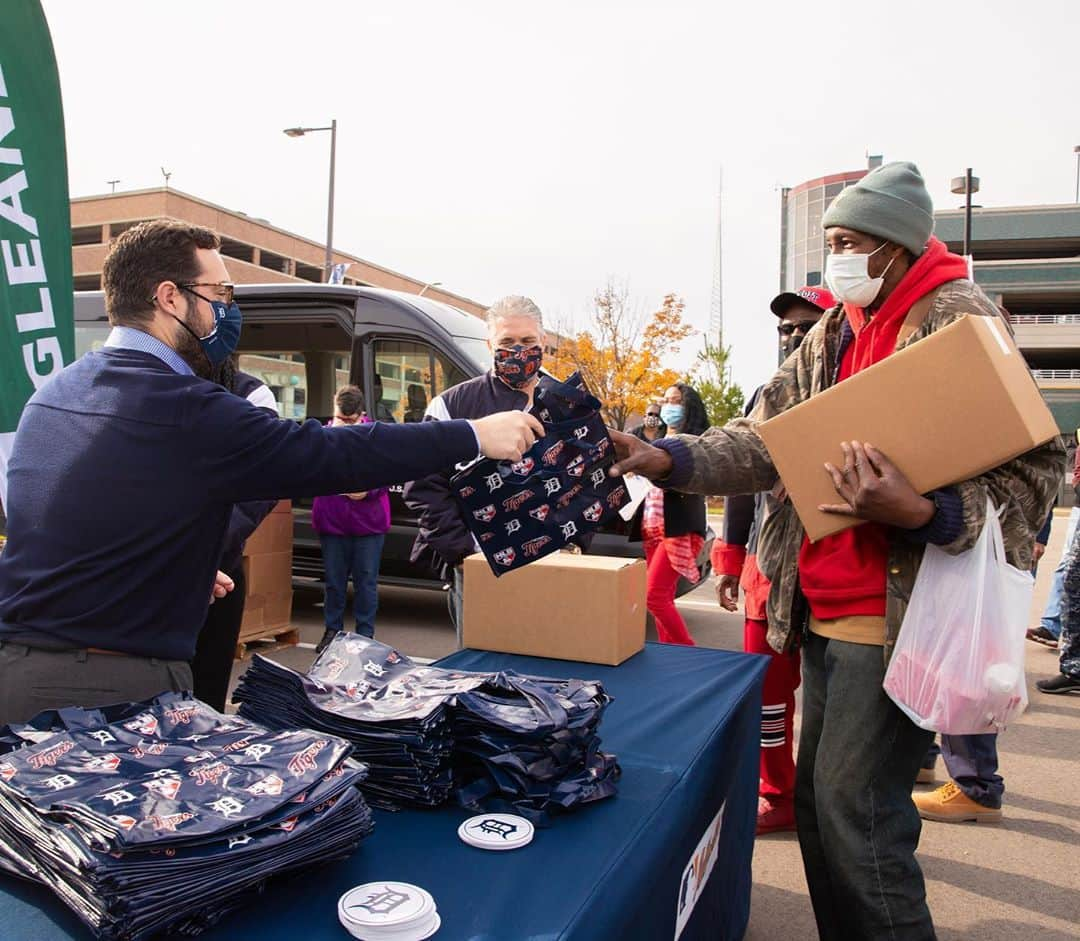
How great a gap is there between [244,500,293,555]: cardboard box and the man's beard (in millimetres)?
4797

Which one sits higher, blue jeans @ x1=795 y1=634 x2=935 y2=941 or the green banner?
the green banner

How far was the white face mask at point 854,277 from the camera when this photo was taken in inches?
91.1

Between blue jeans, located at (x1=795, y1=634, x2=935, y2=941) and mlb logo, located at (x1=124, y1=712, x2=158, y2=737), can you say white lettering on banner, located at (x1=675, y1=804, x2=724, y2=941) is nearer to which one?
blue jeans, located at (x1=795, y1=634, x2=935, y2=941)

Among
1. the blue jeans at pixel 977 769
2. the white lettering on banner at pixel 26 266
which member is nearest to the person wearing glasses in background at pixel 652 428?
the blue jeans at pixel 977 769

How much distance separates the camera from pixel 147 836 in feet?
3.76

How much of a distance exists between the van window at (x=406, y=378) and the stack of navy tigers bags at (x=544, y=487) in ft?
16.1

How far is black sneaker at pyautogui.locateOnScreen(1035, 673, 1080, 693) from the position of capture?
6.01 metres

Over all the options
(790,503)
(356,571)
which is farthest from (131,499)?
(356,571)

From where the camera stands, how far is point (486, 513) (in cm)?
230

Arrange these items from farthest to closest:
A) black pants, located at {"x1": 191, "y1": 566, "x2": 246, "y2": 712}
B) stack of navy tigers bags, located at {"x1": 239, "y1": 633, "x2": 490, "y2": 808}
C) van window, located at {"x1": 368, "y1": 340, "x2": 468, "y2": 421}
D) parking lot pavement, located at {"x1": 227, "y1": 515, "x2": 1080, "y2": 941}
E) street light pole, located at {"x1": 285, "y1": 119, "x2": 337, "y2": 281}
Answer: street light pole, located at {"x1": 285, "y1": 119, "x2": 337, "y2": 281} → van window, located at {"x1": 368, "y1": 340, "x2": 468, "y2": 421} → black pants, located at {"x1": 191, "y1": 566, "x2": 246, "y2": 712} → parking lot pavement, located at {"x1": 227, "y1": 515, "x2": 1080, "y2": 941} → stack of navy tigers bags, located at {"x1": 239, "y1": 633, "x2": 490, "y2": 808}

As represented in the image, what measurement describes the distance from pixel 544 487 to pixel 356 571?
464 centimetres

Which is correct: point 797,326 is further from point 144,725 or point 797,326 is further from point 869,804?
point 144,725

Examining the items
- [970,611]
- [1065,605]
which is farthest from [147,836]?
[1065,605]

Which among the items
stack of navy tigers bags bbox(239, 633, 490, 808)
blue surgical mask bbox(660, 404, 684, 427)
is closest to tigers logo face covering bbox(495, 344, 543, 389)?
stack of navy tigers bags bbox(239, 633, 490, 808)
